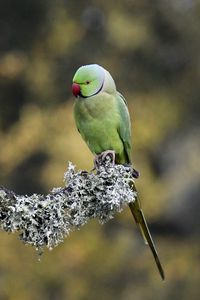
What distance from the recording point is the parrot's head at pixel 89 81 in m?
2.79

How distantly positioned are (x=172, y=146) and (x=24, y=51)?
4.33 ft

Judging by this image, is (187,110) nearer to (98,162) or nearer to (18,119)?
(18,119)

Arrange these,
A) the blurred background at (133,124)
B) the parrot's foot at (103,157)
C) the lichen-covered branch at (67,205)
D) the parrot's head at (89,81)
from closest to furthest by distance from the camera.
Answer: the lichen-covered branch at (67,205) < the parrot's head at (89,81) < the parrot's foot at (103,157) < the blurred background at (133,124)

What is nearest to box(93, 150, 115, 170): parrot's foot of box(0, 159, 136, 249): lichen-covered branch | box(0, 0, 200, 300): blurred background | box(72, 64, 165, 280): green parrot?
box(72, 64, 165, 280): green parrot

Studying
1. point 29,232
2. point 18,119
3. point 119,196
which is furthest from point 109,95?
point 18,119

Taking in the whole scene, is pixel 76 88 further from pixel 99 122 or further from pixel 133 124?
pixel 133 124

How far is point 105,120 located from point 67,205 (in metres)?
0.54

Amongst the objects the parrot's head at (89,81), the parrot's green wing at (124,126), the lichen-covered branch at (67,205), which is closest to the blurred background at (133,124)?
the parrot's green wing at (124,126)

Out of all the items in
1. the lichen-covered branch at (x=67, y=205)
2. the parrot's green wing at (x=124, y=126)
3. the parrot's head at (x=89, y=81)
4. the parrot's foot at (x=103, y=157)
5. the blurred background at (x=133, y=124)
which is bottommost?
the lichen-covered branch at (x=67, y=205)

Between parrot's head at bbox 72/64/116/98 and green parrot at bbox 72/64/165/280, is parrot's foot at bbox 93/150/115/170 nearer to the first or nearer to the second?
green parrot at bbox 72/64/165/280

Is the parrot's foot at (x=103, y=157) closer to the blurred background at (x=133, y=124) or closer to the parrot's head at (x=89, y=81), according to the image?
the parrot's head at (x=89, y=81)

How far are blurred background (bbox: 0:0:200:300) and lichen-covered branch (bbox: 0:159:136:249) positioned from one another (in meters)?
3.45

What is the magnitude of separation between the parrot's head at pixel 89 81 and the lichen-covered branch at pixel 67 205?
0.94 ft

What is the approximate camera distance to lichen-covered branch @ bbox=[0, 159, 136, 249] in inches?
94.6
